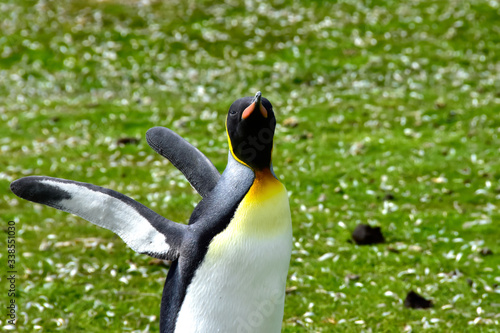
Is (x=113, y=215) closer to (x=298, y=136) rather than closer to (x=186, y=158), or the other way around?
(x=186, y=158)

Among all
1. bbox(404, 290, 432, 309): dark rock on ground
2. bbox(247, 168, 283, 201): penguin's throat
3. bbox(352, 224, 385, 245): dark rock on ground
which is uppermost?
bbox(352, 224, 385, 245): dark rock on ground

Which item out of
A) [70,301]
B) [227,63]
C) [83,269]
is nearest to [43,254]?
[83,269]

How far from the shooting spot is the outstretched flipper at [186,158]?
4.34 m

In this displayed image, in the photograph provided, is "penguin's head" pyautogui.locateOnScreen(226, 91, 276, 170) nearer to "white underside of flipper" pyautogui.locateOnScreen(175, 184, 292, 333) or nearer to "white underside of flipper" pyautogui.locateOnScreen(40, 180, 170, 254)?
"white underside of flipper" pyautogui.locateOnScreen(175, 184, 292, 333)

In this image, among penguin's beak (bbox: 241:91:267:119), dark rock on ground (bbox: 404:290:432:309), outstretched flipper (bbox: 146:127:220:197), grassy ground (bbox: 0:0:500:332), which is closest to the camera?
penguin's beak (bbox: 241:91:267:119)

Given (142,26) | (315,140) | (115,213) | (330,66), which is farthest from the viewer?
(142,26)

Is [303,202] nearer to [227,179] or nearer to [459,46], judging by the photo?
[227,179]

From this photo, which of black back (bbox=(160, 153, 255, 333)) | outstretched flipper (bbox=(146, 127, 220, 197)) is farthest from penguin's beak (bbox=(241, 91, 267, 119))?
outstretched flipper (bbox=(146, 127, 220, 197))

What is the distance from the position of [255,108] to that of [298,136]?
8547 millimetres

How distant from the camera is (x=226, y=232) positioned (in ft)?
12.6

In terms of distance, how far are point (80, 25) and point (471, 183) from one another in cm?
1349

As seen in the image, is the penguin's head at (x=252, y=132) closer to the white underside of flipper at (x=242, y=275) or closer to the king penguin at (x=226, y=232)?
the king penguin at (x=226, y=232)

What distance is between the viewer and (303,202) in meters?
9.39

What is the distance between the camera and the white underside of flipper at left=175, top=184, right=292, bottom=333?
12.6 feet
